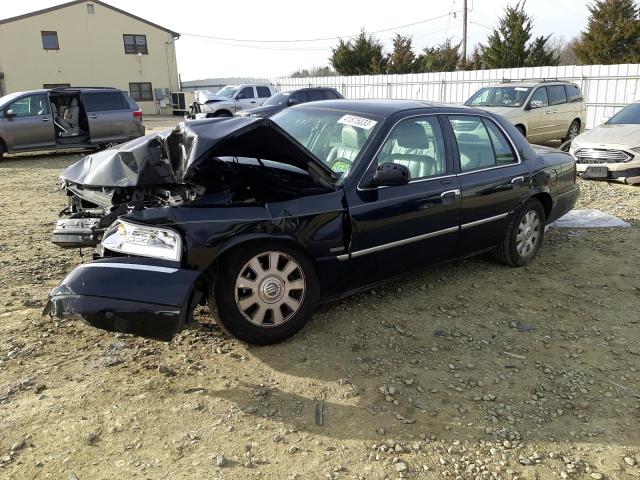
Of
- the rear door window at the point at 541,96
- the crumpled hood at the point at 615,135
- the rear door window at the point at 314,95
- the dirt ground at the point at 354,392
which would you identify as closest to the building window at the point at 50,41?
the rear door window at the point at 314,95

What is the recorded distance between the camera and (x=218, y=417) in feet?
9.23

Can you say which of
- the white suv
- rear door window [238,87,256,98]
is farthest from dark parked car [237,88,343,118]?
the white suv

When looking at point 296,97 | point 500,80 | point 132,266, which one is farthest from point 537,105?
point 132,266

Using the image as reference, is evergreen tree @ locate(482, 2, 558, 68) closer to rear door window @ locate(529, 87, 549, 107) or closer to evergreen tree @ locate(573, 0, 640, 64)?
evergreen tree @ locate(573, 0, 640, 64)

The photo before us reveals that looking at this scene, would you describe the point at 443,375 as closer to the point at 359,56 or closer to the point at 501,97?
the point at 501,97

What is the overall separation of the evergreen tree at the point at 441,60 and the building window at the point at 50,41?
962 inches

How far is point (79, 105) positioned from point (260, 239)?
12.4 metres

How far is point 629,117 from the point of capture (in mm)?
10133

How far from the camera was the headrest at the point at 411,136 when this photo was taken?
4.05m

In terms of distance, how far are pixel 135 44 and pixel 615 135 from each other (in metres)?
35.2

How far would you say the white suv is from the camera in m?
12.1

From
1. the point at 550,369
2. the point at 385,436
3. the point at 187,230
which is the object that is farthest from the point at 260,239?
the point at 550,369

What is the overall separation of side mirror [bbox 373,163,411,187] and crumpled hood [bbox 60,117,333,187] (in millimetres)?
343

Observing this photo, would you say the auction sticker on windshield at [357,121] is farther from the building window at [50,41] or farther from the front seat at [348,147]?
the building window at [50,41]
